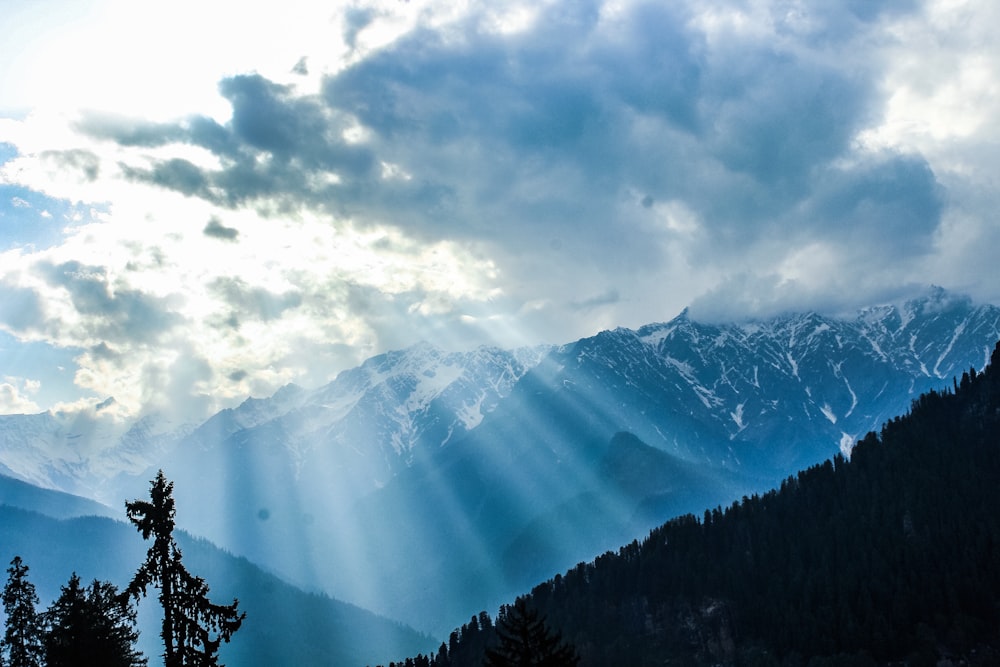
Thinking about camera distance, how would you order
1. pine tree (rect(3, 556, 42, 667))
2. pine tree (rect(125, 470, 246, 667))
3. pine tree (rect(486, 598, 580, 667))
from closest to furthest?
pine tree (rect(125, 470, 246, 667)), pine tree (rect(486, 598, 580, 667)), pine tree (rect(3, 556, 42, 667))

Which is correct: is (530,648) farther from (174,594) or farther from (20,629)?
(20,629)

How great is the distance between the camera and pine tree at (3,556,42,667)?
5509 centimetres

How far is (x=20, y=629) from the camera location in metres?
55.5

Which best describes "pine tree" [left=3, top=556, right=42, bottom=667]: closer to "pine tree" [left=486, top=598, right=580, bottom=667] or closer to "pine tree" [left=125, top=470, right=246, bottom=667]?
"pine tree" [left=125, top=470, right=246, bottom=667]

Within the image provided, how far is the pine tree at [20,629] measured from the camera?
55.1 metres

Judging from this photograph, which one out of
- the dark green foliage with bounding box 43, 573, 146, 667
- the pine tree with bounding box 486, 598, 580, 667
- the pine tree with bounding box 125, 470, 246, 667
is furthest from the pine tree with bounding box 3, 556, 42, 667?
the pine tree with bounding box 486, 598, 580, 667

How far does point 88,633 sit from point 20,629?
36.6 feet

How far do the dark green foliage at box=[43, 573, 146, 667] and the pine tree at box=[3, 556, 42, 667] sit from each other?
3.85 metres

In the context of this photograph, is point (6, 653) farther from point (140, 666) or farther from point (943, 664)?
point (943, 664)

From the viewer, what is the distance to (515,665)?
4394 cm

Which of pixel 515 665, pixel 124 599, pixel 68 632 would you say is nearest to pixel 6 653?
pixel 68 632

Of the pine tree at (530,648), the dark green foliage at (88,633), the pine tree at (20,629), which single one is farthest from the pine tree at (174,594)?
the pine tree at (20,629)

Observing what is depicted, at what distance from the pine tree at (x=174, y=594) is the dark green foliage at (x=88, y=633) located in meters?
3.50

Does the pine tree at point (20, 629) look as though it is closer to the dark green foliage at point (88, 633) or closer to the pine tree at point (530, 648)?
the dark green foliage at point (88, 633)
